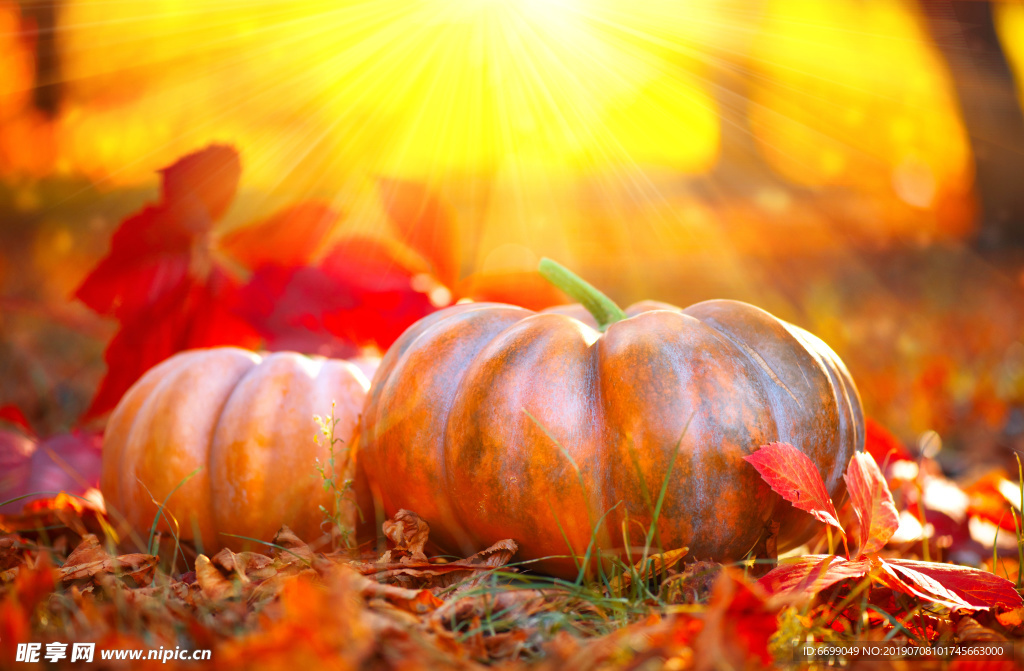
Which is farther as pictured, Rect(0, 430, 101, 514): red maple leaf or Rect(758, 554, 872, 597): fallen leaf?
Rect(0, 430, 101, 514): red maple leaf

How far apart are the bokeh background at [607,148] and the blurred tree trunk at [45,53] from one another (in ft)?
0.04

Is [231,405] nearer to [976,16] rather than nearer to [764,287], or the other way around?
[764,287]

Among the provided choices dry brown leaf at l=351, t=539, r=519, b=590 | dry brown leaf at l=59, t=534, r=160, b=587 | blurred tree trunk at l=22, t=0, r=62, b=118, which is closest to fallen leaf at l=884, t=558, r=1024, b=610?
dry brown leaf at l=351, t=539, r=519, b=590

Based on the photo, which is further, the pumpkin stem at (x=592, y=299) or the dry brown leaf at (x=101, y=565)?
the pumpkin stem at (x=592, y=299)

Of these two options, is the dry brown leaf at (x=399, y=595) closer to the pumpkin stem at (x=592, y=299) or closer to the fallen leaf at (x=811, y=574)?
the fallen leaf at (x=811, y=574)

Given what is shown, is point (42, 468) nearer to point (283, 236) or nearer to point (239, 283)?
point (239, 283)

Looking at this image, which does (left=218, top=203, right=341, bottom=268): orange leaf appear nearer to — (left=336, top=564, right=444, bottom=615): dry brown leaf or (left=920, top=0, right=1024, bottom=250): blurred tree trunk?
(left=336, top=564, right=444, bottom=615): dry brown leaf

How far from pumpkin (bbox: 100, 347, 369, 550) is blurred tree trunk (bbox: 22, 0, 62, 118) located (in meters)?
2.69

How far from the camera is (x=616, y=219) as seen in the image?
19.3 ft

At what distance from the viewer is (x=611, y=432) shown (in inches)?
48.0

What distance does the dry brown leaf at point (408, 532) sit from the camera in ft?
4.33

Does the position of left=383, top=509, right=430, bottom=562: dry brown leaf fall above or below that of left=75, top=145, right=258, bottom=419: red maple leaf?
below

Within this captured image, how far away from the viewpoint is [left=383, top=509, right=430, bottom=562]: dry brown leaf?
1.32m

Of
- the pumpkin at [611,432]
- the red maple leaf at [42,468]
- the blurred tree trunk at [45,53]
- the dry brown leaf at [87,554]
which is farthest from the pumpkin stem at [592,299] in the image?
the blurred tree trunk at [45,53]
